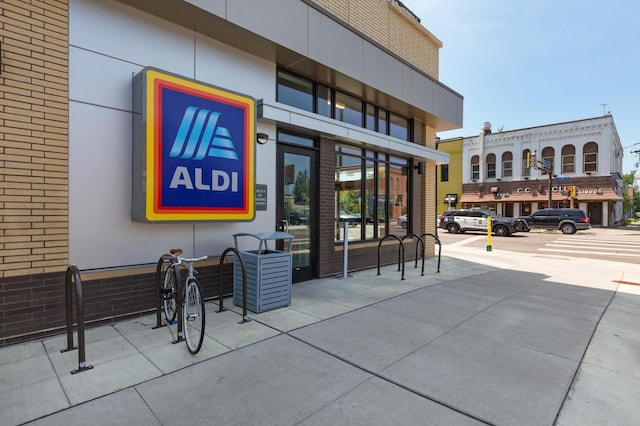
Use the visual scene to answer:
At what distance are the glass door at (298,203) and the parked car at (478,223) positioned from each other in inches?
710

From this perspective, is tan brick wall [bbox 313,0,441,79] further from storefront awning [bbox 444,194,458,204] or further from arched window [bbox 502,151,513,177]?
storefront awning [bbox 444,194,458,204]

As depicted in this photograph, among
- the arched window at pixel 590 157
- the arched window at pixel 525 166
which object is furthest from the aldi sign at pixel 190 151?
the arched window at pixel 590 157

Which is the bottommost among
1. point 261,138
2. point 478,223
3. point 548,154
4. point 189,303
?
point 189,303

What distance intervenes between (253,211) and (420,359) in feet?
11.5

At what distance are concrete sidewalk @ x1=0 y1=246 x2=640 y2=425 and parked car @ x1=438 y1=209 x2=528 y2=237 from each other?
16.7 meters

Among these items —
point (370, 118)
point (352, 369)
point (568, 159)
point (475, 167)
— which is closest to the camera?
point (352, 369)

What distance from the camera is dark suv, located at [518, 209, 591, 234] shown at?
22.4 m

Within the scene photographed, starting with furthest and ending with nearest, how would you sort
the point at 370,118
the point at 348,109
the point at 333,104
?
the point at 370,118, the point at 348,109, the point at 333,104

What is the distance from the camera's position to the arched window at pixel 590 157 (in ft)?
96.8

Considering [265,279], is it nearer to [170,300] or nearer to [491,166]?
[170,300]

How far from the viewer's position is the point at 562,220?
22.9 meters

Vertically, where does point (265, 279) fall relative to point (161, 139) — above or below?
below

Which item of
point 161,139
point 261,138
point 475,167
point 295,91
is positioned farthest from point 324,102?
point 475,167

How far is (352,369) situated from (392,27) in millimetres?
9204
